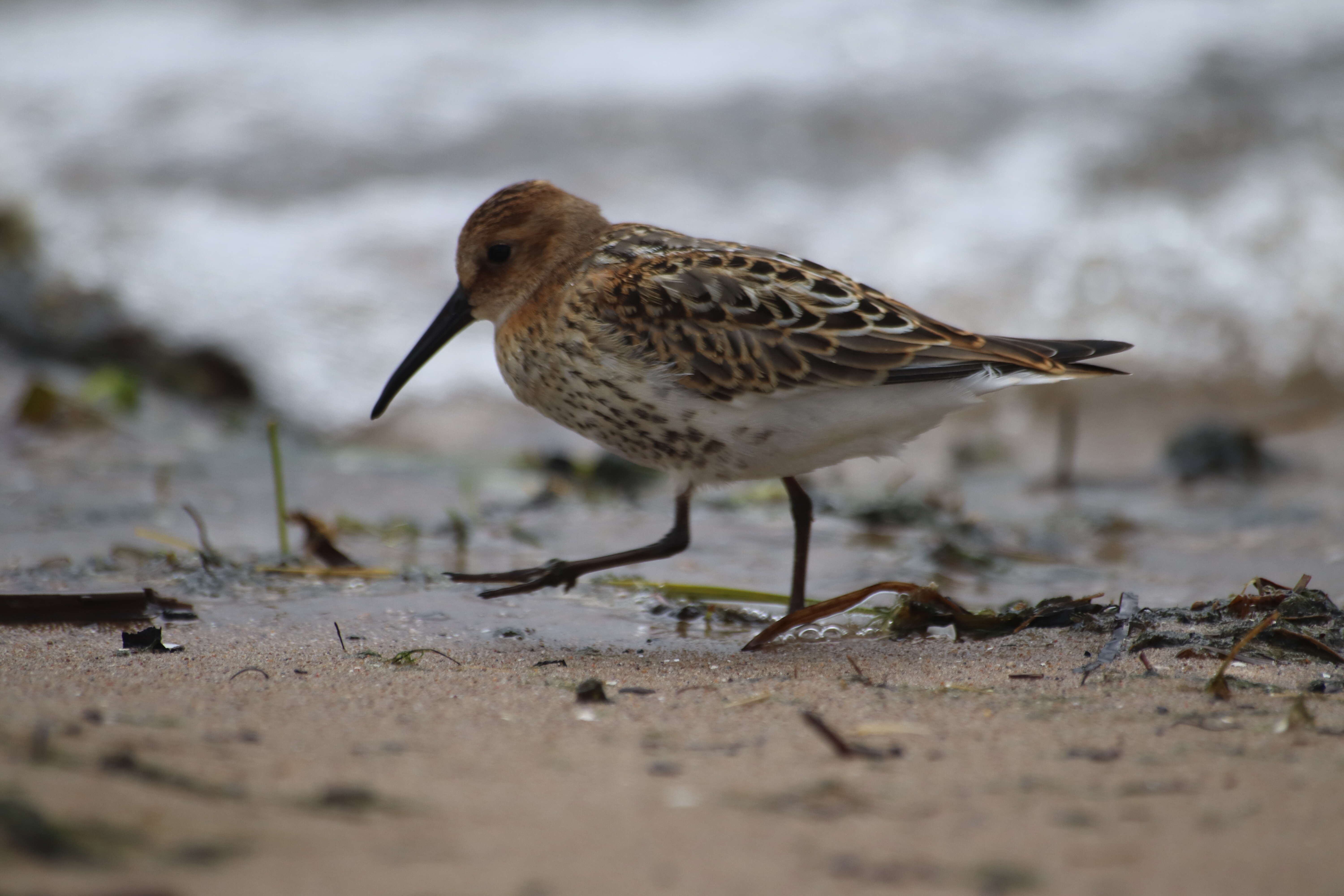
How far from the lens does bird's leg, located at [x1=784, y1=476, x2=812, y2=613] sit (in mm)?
4102

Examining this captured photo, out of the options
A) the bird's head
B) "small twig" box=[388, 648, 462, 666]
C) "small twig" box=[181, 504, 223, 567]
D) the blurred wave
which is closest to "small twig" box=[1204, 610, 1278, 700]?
"small twig" box=[388, 648, 462, 666]

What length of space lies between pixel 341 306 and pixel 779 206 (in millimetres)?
3784

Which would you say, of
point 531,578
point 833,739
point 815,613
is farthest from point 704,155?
point 833,739

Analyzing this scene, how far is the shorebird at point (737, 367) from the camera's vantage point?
3824mm

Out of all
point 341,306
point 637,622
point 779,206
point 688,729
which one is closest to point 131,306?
point 341,306

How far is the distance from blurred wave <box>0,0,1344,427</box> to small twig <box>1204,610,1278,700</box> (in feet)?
18.6

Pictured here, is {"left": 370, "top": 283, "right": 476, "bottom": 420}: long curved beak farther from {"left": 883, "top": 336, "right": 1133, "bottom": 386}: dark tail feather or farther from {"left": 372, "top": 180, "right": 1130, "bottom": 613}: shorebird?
{"left": 883, "top": 336, "right": 1133, "bottom": 386}: dark tail feather

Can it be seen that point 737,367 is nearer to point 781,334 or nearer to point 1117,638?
point 781,334

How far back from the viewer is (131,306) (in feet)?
28.1

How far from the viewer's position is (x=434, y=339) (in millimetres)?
Answer: 4785

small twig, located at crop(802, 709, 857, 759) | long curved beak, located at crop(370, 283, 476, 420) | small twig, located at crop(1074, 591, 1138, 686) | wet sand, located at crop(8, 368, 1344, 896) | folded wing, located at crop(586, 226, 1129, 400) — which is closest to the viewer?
wet sand, located at crop(8, 368, 1344, 896)

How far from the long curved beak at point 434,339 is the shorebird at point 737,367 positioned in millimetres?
534

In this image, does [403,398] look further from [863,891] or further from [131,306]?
[863,891]

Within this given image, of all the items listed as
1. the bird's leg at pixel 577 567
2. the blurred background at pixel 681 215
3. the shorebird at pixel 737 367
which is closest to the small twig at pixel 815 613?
the shorebird at pixel 737 367
